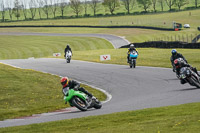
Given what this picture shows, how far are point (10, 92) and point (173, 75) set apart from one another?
974 centimetres

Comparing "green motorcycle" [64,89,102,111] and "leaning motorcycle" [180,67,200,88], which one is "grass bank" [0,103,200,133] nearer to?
"green motorcycle" [64,89,102,111]

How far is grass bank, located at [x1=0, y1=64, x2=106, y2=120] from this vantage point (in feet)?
55.3

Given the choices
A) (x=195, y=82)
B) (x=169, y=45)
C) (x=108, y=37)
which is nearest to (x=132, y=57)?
(x=195, y=82)

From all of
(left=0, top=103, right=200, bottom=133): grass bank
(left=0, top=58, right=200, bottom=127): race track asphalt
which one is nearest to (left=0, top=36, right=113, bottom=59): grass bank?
(left=0, top=58, right=200, bottom=127): race track asphalt

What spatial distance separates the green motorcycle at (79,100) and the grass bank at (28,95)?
7.76 ft

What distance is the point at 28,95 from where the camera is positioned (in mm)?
19719

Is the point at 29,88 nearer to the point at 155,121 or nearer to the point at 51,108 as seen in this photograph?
the point at 51,108

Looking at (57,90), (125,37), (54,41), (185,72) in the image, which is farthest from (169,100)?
(54,41)

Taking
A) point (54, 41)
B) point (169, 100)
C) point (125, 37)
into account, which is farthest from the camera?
point (54, 41)

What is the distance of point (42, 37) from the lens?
94062mm

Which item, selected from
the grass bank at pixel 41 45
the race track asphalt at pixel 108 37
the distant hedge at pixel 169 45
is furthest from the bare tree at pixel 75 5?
the distant hedge at pixel 169 45

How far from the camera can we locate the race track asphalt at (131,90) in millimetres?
14586

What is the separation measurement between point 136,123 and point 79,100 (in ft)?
14.2

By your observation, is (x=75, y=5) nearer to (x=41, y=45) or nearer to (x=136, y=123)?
(x=41, y=45)
